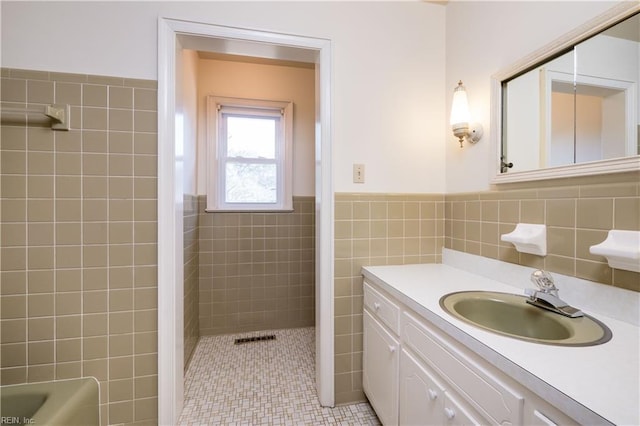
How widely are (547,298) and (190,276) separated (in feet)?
7.12

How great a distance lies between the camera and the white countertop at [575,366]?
51 cm

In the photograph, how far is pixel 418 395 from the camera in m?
1.04

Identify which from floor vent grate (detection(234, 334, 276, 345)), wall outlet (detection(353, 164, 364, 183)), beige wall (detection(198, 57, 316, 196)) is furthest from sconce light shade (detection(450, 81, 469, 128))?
floor vent grate (detection(234, 334, 276, 345))

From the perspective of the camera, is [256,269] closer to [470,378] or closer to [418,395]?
[418,395]

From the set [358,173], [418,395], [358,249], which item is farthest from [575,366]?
[358,173]

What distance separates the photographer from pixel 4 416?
117 cm

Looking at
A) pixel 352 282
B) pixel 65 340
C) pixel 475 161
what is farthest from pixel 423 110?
pixel 65 340

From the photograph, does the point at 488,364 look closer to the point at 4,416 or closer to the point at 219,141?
the point at 4,416

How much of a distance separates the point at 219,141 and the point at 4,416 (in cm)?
216

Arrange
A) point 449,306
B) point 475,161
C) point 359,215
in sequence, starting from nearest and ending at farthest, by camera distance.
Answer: point 449,306
point 475,161
point 359,215

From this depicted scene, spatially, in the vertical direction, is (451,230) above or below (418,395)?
above

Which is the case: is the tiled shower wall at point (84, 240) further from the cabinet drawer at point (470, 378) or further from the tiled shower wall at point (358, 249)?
the cabinet drawer at point (470, 378)

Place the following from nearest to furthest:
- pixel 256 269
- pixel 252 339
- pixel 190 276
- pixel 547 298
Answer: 1. pixel 547 298
2. pixel 190 276
3. pixel 252 339
4. pixel 256 269

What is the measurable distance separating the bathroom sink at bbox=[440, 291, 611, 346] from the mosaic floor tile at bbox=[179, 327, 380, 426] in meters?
0.92
